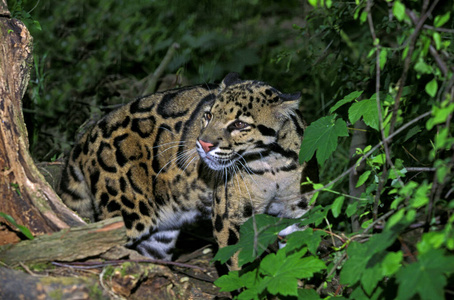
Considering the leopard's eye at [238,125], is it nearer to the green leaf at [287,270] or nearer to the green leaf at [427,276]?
the green leaf at [287,270]

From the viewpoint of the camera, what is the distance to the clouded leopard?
4.18m

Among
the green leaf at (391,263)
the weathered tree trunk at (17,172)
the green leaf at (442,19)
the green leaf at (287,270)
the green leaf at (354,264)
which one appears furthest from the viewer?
the weathered tree trunk at (17,172)

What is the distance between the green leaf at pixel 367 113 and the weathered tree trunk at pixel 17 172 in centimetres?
182

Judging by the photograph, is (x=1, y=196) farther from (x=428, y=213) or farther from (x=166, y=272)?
(x=428, y=213)

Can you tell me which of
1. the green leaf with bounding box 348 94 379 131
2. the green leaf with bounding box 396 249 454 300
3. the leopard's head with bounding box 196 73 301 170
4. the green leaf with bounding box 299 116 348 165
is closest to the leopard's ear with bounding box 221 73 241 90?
the leopard's head with bounding box 196 73 301 170

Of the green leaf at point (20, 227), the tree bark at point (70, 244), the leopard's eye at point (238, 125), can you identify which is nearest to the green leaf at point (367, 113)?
the leopard's eye at point (238, 125)

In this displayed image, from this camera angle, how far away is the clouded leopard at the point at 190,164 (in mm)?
4176

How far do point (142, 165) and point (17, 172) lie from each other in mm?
1651

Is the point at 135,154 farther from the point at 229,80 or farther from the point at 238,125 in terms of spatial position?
the point at 238,125

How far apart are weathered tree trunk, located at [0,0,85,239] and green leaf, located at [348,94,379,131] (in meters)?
1.82

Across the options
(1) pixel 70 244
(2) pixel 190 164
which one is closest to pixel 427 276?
(1) pixel 70 244

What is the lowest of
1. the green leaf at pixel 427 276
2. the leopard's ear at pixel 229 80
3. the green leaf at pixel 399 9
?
the green leaf at pixel 427 276

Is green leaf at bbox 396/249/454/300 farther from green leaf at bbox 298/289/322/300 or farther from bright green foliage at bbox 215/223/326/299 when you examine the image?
green leaf at bbox 298/289/322/300

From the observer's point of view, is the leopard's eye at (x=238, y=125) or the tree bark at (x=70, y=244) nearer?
the tree bark at (x=70, y=244)
